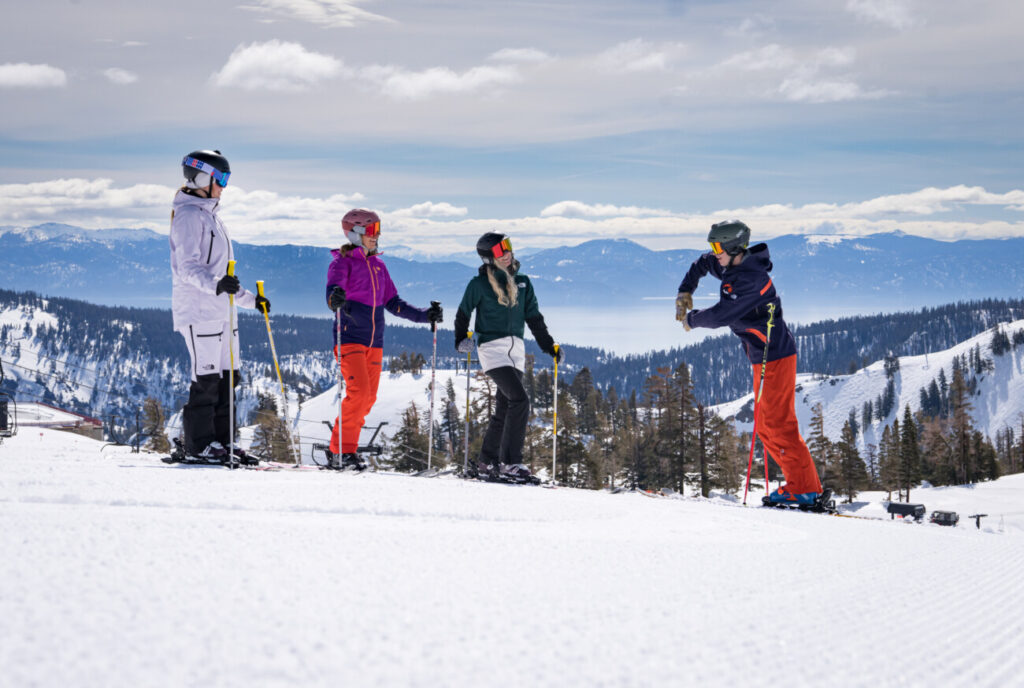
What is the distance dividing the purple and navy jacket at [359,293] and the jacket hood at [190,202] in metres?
1.47

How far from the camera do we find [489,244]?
313 inches

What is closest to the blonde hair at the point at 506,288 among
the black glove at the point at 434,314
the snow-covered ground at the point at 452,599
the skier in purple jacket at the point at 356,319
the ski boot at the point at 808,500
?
the black glove at the point at 434,314

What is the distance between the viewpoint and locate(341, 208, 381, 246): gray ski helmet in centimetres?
812

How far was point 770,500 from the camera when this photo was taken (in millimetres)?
7719

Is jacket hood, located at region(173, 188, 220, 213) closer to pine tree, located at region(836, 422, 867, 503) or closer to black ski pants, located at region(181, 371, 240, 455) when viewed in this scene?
black ski pants, located at region(181, 371, 240, 455)

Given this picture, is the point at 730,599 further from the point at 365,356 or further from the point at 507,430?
the point at 365,356

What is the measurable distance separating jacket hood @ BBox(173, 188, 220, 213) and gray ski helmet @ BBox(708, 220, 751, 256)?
182 inches

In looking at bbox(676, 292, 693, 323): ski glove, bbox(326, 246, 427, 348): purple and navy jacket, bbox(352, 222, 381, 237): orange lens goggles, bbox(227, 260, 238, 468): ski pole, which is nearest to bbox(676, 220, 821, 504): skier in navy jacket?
bbox(676, 292, 693, 323): ski glove

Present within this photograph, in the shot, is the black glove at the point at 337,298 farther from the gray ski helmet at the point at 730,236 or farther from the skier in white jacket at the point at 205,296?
the gray ski helmet at the point at 730,236

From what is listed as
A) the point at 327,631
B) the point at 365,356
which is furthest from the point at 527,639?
the point at 365,356

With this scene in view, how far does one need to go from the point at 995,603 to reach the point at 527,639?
2.21 m

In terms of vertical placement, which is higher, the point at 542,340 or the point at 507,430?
the point at 542,340

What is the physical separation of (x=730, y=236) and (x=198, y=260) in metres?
4.92

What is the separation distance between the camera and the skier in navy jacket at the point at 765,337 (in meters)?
7.28
